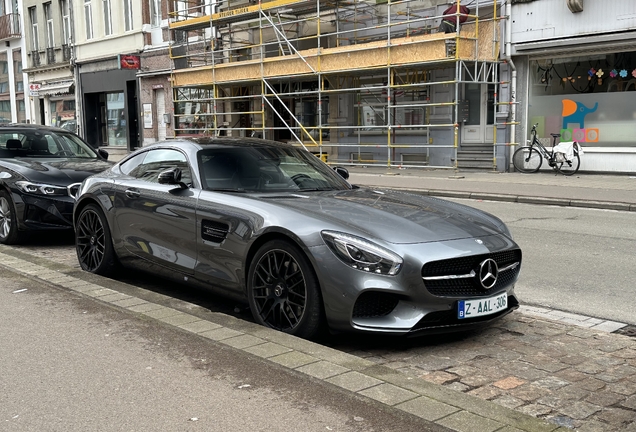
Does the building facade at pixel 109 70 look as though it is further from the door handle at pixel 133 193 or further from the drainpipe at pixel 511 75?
the door handle at pixel 133 193

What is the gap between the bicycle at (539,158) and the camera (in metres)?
18.6

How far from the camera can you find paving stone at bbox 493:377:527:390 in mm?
4129

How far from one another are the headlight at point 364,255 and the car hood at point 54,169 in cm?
528

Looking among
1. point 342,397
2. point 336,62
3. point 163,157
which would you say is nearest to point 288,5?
point 336,62

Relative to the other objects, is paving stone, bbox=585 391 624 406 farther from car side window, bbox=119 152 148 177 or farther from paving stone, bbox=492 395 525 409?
car side window, bbox=119 152 148 177

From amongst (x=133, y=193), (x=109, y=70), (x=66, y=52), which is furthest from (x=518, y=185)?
(x=66, y=52)

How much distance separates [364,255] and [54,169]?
584 centimetres

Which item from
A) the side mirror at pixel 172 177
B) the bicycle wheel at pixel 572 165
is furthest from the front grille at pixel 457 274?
the bicycle wheel at pixel 572 165

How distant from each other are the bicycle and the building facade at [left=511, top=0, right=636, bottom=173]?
14.9 inches

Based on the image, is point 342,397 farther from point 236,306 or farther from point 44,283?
point 44,283

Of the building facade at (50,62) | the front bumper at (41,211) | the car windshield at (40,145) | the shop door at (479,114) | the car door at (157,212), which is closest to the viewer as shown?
the car door at (157,212)

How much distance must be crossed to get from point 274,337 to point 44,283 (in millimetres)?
2689

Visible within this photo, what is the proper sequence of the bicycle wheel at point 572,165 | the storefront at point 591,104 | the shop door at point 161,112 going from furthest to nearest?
the shop door at point 161,112
the bicycle wheel at point 572,165
the storefront at point 591,104

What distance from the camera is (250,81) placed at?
2528 centimetres
